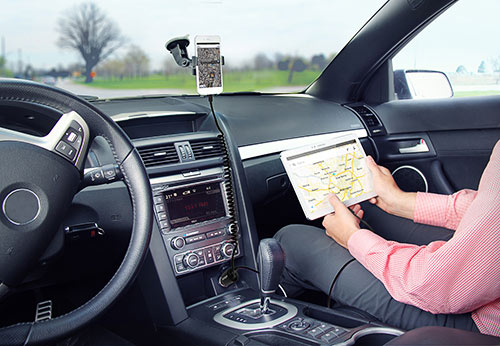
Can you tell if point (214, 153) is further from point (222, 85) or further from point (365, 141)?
point (365, 141)

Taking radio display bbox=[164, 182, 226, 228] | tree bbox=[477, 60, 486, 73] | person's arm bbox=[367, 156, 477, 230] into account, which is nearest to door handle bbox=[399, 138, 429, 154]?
tree bbox=[477, 60, 486, 73]

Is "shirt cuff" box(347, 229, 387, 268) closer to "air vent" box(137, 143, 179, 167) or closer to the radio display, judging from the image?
the radio display

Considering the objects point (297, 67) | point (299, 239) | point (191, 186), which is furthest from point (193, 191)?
point (297, 67)

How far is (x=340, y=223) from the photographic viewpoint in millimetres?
1731

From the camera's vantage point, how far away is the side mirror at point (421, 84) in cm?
296

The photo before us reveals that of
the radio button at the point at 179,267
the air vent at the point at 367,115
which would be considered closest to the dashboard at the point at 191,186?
the radio button at the point at 179,267

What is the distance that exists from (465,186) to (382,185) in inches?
42.2

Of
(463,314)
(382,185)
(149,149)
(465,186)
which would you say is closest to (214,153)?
(149,149)

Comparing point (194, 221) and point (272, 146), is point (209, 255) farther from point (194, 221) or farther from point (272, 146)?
point (272, 146)

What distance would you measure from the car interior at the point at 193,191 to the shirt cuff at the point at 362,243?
0.18 meters

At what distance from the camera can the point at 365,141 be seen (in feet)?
9.75

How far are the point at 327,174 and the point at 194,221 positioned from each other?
500 mm

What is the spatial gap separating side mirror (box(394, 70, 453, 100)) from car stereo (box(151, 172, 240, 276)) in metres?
1.58

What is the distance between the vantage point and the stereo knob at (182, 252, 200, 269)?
5.97 feet
